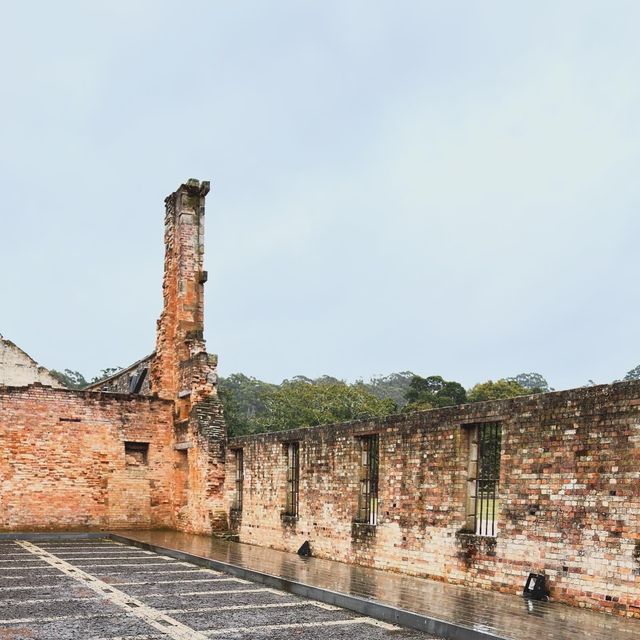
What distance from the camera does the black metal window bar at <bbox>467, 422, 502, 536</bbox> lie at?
11.8 m

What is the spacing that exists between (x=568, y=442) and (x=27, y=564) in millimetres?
9591

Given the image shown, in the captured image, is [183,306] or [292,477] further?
[183,306]

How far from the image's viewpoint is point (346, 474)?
14820mm

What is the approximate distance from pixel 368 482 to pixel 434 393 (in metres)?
42.2

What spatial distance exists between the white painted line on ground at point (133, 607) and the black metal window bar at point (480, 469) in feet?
15.6

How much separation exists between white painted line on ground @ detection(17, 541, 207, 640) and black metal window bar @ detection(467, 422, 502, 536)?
15.6 feet

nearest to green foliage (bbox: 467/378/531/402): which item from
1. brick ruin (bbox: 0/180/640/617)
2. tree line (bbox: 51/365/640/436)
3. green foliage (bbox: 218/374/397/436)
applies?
tree line (bbox: 51/365/640/436)

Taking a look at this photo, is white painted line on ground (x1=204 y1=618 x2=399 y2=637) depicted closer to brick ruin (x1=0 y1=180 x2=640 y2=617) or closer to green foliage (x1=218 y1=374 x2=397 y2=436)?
brick ruin (x1=0 y1=180 x2=640 y2=617)

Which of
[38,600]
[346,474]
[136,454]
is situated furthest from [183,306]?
[38,600]

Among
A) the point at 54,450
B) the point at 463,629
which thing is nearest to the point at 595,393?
the point at 463,629

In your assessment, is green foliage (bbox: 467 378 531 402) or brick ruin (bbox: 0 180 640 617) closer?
brick ruin (bbox: 0 180 640 617)

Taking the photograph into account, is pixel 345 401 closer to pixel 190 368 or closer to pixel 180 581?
pixel 190 368

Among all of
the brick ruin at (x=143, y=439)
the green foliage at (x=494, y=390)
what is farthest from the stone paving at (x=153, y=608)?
the green foliage at (x=494, y=390)

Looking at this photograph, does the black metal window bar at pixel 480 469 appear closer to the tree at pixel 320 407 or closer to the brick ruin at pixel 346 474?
the brick ruin at pixel 346 474
